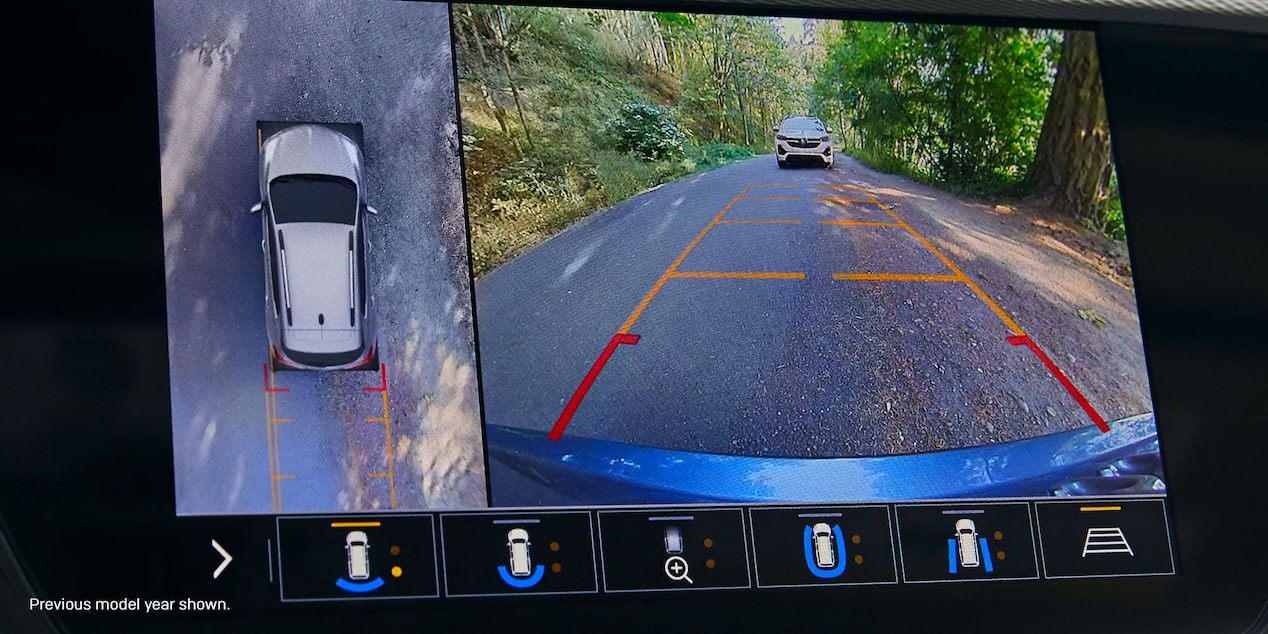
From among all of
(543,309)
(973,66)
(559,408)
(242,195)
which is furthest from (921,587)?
(242,195)

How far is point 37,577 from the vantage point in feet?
4.58

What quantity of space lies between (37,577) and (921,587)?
1.38 m

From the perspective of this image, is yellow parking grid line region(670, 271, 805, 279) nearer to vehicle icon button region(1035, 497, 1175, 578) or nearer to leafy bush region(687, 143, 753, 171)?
leafy bush region(687, 143, 753, 171)

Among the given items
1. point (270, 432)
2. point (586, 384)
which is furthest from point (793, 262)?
point (270, 432)

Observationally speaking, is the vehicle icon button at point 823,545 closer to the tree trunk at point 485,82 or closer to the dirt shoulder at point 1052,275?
the dirt shoulder at point 1052,275

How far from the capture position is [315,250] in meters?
1.48

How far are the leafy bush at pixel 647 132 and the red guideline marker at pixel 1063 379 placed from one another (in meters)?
0.70

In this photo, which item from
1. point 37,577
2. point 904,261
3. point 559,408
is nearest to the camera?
point 37,577

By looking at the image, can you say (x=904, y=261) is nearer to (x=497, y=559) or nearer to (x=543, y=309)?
(x=543, y=309)

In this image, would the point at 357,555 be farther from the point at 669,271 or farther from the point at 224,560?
the point at 669,271

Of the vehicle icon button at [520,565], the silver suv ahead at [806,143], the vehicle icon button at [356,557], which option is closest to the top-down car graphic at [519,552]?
the vehicle icon button at [520,565]

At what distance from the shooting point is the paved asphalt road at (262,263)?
1.44 m

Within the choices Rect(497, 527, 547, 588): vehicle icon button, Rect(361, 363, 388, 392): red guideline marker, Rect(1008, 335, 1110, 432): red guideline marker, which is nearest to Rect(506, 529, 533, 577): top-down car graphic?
Rect(497, 527, 547, 588): vehicle icon button

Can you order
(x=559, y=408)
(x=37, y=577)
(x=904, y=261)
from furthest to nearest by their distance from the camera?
(x=904, y=261) < (x=559, y=408) < (x=37, y=577)
